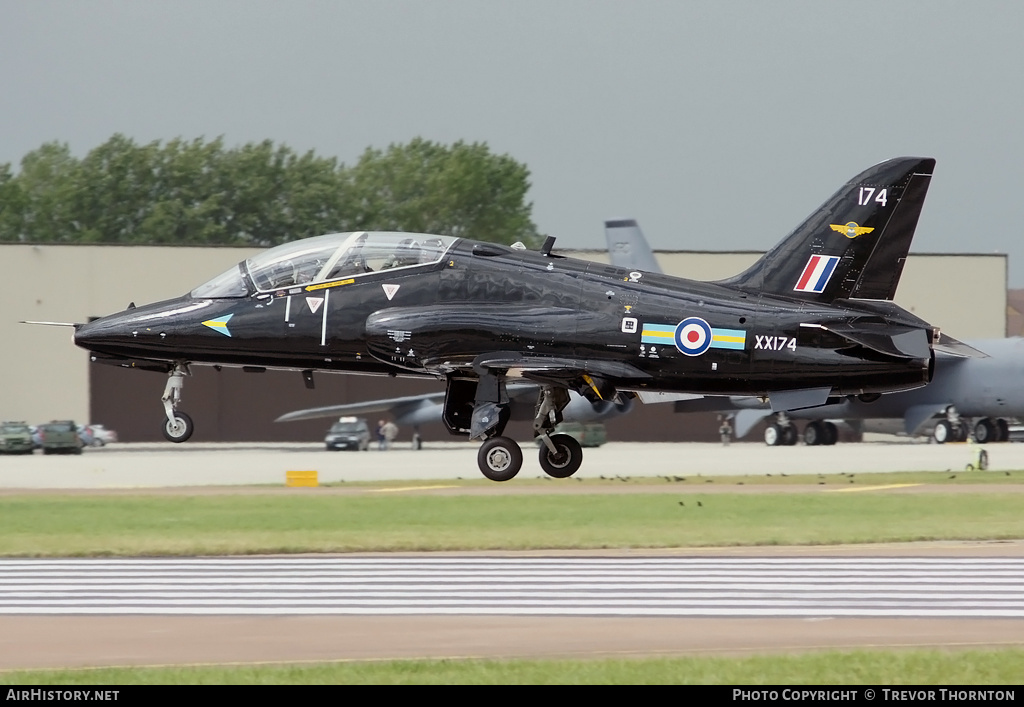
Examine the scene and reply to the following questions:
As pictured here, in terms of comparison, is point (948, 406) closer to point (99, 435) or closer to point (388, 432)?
point (388, 432)

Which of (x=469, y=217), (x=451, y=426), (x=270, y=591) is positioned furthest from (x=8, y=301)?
(x=469, y=217)

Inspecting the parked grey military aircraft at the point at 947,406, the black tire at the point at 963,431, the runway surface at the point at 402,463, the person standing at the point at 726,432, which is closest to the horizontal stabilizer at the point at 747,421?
the parked grey military aircraft at the point at 947,406

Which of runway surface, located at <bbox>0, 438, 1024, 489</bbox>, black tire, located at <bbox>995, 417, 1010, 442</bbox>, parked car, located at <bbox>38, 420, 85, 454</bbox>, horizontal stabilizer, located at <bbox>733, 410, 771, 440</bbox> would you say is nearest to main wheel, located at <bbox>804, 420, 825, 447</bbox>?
runway surface, located at <bbox>0, 438, 1024, 489</bbox>

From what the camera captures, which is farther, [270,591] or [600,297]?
[270,591]

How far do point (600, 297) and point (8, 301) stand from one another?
6283 cm

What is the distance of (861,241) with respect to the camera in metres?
23.0

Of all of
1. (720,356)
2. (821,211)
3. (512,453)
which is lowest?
(512,453)

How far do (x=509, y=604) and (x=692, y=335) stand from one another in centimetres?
1046

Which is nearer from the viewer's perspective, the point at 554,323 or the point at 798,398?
the point at 798,398

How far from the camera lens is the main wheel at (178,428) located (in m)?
21.9

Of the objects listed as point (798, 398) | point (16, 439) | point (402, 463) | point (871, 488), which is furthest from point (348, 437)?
point (798, 398)
